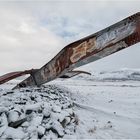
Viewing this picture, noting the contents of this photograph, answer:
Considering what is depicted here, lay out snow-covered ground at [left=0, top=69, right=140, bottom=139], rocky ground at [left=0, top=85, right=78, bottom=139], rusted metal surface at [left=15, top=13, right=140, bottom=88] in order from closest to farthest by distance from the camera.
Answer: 1. rocky ground at [left=0, top=85, right=78, bottom=139]
2. snow-covered ground at [left=0, top=69, right=140, bottom=139]
3. rusted metal surface at [left=15, top=13, right=140, bottom=88]

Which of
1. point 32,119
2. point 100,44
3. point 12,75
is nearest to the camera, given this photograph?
point 32,119

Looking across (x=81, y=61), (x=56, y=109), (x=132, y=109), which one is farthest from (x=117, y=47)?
(x=132, y=109)

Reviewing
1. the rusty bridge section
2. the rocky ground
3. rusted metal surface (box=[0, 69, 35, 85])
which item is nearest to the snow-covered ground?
the rocky ground

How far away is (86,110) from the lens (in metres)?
8.93

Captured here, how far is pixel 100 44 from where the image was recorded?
669 centimetres

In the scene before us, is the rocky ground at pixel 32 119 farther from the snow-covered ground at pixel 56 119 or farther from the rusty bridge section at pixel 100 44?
the rusty bridge section at pixel 100 44

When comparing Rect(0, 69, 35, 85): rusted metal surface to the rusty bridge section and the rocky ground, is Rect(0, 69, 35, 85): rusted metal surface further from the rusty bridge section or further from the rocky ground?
the rusty bridge section

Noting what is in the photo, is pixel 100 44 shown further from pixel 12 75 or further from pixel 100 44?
pixel 12 75

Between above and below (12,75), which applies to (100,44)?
above

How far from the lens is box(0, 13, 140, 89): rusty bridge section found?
632 cm

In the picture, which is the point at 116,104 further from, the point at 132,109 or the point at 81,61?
the point at 81,61

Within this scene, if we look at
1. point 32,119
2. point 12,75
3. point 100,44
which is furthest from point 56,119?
point 12,75

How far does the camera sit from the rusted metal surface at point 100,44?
631cm

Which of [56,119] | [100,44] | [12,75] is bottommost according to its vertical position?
[56,119]
